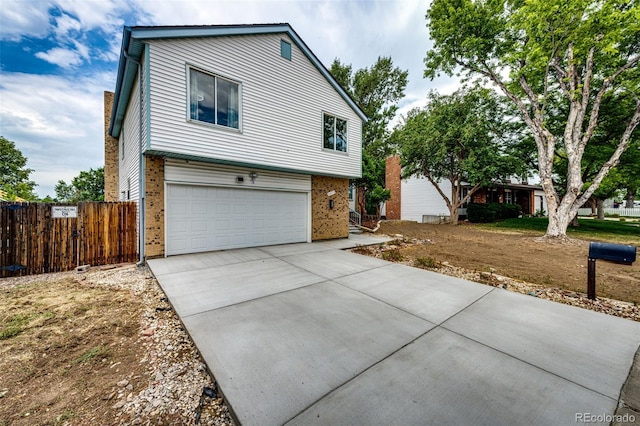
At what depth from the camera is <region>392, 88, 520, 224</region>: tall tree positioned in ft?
50.0

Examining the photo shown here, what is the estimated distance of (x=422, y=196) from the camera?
21797mm

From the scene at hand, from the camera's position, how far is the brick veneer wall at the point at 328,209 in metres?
9.91

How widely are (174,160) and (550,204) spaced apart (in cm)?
1576

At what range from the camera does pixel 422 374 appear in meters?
2.16

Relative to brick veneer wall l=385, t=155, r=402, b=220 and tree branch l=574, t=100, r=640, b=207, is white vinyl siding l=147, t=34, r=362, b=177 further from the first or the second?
brick veneer wall l=385, t=155, r=402, b=220

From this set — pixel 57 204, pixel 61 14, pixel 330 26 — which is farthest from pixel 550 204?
pixel 61 14

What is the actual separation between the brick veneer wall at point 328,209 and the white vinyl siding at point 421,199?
1304cm

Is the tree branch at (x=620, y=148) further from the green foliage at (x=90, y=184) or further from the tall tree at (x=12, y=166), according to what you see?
the tall tree at (x=12, y=166)

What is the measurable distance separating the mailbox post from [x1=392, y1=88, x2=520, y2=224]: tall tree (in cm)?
1284

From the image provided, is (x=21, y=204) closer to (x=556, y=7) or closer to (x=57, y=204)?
(x=57, y=204)

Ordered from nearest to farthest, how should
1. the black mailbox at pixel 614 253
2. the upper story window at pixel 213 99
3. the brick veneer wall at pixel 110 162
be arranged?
the black mailbox at pixel 614 253 → the upper story window at pixel 213 99 → the brick veneer wall at pixel 110 162

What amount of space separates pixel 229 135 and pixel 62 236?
4.75 m

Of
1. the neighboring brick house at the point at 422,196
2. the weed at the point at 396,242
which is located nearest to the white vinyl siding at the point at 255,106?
the weed at the point at 396,242

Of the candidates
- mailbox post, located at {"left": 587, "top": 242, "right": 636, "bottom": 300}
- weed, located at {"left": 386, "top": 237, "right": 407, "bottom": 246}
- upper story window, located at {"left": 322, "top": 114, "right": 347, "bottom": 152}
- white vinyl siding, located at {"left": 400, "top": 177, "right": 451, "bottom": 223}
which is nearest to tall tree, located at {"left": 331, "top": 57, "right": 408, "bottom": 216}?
white vinyl siding, located at {"left": 400, "top": 177, "right": 451, "bottom": 223}
